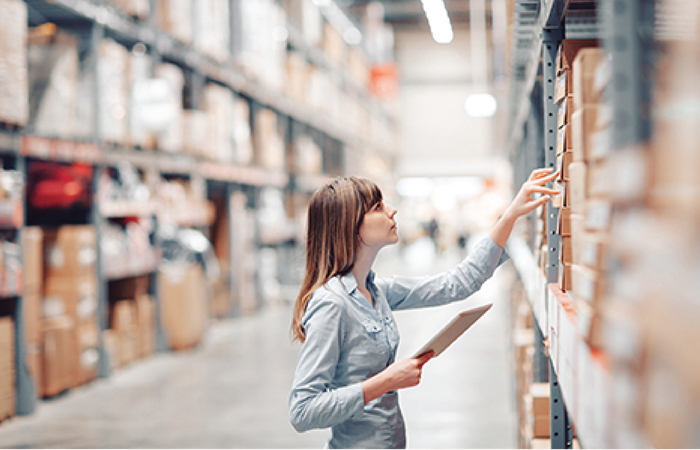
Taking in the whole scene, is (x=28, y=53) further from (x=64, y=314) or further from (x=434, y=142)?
(x=434, y=142)

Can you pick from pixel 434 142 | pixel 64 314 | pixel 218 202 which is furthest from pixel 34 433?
pixel 434 142

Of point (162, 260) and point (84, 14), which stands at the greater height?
point (84, 14)

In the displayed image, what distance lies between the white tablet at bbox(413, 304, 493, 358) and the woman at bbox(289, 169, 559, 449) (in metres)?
0.04

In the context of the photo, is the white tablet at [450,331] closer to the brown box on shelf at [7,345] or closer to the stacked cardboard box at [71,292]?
the brown box on shelf at [7,345]

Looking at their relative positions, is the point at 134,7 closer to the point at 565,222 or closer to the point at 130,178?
the point at 130,178

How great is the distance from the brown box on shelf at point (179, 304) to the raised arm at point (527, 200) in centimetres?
513

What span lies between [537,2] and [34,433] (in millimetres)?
3759

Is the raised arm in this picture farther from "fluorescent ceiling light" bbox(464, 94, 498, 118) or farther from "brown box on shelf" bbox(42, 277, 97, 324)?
"fluorescent ceiling light" bbox(464, 94, 498, 118)

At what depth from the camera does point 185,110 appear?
314 inches

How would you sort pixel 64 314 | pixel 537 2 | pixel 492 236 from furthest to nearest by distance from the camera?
1. pixel 64 314
2. pixel 537 2
3. pixel 492 236

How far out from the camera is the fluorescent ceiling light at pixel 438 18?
5591 millimetres

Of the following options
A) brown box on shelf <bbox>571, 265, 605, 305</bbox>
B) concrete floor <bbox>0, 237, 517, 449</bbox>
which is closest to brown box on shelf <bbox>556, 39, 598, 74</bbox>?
brown box on shelf <bbox>571, 265, 605, 305</bbox>

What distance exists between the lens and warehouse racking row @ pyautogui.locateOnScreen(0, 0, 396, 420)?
15.9ft

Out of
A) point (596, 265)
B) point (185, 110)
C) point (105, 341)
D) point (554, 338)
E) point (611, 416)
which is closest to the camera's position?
point (611, 416)
